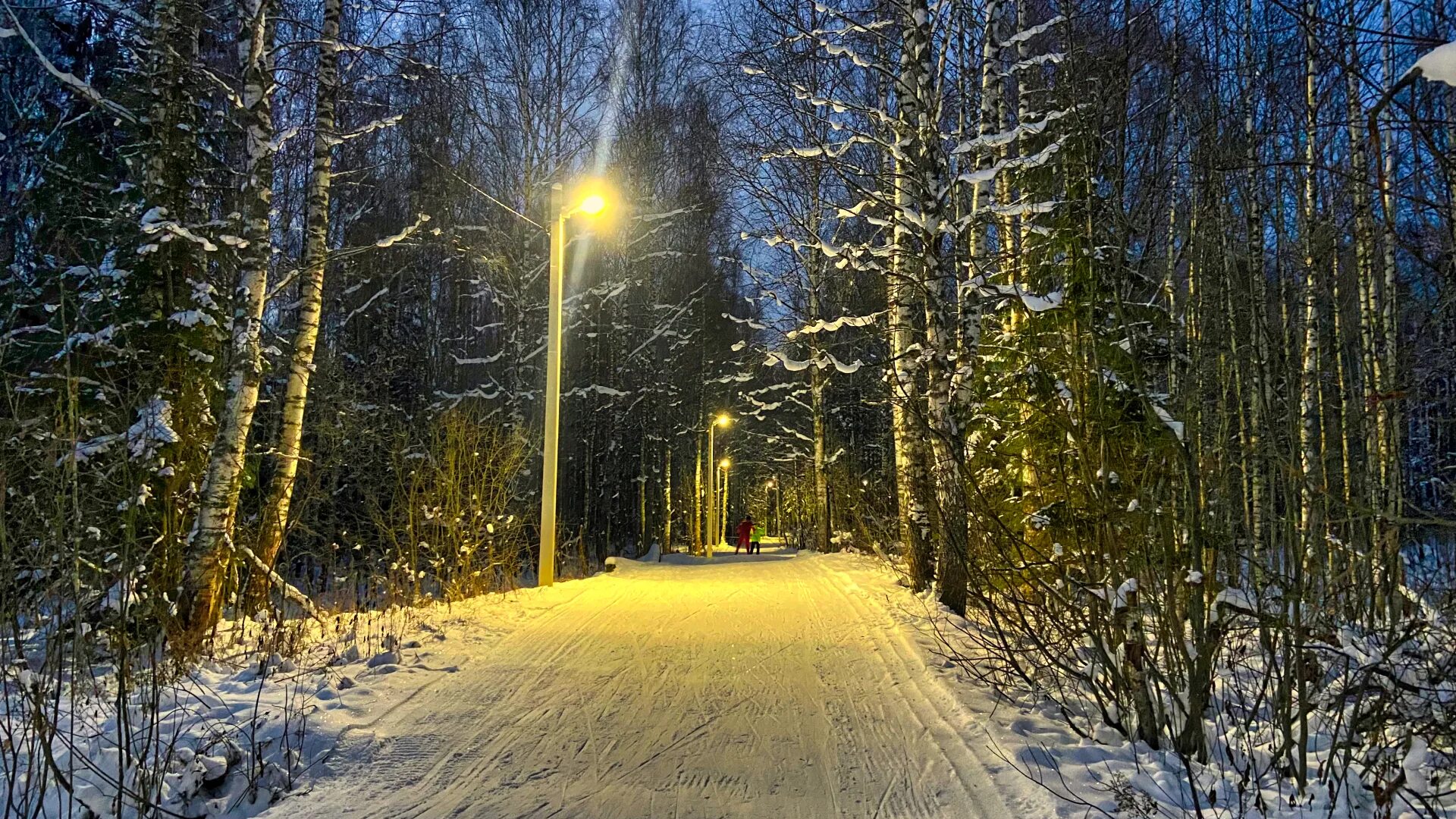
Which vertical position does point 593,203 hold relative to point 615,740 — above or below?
above

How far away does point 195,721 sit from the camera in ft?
13.9

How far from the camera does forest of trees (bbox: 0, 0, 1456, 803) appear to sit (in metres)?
3.61

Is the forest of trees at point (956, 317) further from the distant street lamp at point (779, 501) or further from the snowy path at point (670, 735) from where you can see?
the distant street lamp at point (779, 501)

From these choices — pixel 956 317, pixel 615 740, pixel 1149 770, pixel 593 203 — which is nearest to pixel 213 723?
pixel 615 740

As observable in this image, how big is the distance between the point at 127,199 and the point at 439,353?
17.3 metres

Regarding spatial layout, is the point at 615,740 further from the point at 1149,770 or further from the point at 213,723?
the point at 1149,770

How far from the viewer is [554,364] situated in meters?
12.3

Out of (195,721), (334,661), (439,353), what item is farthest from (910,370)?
(439,353)

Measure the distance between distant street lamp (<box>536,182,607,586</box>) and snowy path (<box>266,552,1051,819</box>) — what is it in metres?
3.81

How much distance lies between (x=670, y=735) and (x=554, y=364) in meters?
8.41

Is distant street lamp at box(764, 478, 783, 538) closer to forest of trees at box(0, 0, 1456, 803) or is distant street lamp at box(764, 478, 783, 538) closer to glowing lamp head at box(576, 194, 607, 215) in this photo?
forest of trees at box(0, 0, 1456, 803)

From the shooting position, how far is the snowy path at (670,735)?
3.70 metres

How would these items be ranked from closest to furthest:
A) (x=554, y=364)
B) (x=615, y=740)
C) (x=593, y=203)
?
1. (x=615, y=740)
2. (x=593, y=203)
3. (x=554, y=364)

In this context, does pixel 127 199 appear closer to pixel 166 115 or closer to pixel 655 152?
pixel 166 115
